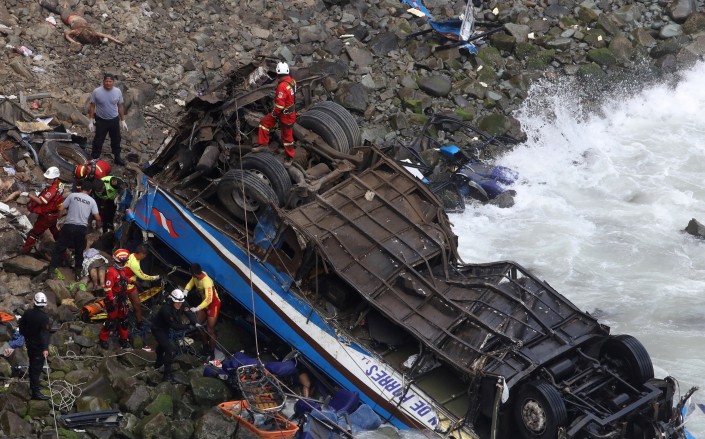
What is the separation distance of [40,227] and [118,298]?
66.3 inches

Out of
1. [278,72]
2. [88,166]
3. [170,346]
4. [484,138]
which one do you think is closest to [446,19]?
[484,138]

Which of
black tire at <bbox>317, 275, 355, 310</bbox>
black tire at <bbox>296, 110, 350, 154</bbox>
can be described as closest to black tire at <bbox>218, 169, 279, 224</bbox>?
black tire at <bbox>317, 275, 355, 310</bbox>

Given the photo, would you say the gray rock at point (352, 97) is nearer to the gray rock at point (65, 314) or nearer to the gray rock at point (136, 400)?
the gray rock at point (65, 314)

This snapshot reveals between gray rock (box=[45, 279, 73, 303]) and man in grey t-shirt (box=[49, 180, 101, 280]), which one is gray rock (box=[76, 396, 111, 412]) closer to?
gray rock (box=[45, 279, 73, 303])

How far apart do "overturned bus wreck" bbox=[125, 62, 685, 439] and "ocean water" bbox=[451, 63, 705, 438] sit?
216 cm

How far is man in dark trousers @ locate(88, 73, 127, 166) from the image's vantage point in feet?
43.2

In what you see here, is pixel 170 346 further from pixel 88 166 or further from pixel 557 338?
pixel 557 338

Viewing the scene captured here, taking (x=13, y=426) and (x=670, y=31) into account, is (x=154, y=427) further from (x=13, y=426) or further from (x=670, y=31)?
(x=670, y=31)

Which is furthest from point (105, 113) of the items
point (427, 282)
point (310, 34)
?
point (310, 34)

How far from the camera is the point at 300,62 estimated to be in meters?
17.3

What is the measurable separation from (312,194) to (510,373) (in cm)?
298

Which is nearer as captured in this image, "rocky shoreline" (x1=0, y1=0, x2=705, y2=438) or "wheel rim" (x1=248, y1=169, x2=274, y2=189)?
"rocky shoreline" (x1=0, y1=0, x2=705, y2=438)

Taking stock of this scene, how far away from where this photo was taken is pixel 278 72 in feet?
38.8

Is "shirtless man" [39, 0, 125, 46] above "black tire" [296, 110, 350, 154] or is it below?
below
